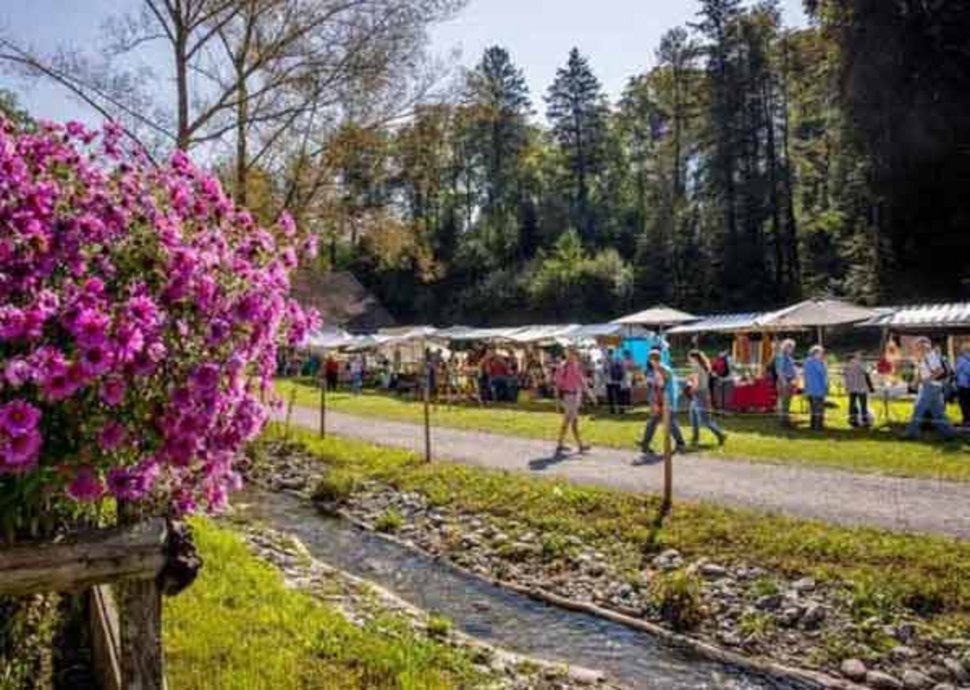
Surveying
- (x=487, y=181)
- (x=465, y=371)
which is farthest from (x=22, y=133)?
(x=487, y=181)

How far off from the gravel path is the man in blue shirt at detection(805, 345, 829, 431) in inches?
158

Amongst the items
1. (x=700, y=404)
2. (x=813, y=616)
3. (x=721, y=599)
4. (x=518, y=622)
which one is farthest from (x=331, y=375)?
(x=813, y=616)

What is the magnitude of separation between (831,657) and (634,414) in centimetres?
1314

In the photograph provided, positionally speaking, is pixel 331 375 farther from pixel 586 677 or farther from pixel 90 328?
pixel 90 328

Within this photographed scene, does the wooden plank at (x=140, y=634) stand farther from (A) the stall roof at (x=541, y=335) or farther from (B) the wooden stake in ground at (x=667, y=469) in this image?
(A) the stall roof at (x=541, y=335)

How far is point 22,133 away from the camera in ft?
11.8

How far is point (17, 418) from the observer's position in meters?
2.43

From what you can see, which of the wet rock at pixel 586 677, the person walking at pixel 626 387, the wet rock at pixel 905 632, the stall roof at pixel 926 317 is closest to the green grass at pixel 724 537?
the wet rock at pixel 905 632

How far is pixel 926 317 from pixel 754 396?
16.3 ft

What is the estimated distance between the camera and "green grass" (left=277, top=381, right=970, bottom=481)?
1104 centimetres

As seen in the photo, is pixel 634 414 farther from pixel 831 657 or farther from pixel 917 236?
pixel 917 236

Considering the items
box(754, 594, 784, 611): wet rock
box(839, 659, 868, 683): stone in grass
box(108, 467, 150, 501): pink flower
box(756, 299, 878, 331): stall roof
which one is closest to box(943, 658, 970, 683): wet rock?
box(839, 659, 868, 683): stone in grass

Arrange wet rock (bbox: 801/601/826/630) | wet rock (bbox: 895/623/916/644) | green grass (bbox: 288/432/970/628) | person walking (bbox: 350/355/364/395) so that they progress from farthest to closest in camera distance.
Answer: person walking (bbox: 350/355/364/395) < green grass (bbox: 288/432/970/628) < wet rock (bbox: 801/601/826/630) < wet rock (bbox: 895/623/916/644)

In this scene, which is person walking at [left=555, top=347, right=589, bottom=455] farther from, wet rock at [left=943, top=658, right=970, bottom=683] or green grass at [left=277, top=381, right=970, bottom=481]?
wet rock at [left=943, top=658, right=970, bottom=683]
